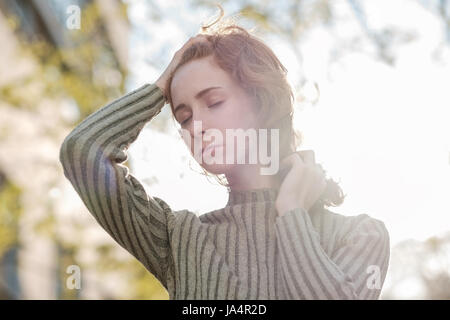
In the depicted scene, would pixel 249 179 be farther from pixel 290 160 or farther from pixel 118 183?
pixel 118 183

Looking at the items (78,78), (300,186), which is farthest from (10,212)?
(300,186)

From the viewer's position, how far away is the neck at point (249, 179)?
183 centimetres

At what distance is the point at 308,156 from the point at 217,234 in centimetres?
33

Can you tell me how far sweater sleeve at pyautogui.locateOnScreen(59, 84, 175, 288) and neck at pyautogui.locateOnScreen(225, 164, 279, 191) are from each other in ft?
0.67

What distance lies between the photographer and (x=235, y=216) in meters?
1.79

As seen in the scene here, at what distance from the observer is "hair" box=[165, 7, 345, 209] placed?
183cm

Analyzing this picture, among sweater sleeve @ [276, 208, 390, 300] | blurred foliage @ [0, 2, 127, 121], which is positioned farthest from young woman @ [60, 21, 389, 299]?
blurred foliage @ [0, 2, 127, 121]

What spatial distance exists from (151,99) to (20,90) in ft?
25.2

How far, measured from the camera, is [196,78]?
1.76 metres

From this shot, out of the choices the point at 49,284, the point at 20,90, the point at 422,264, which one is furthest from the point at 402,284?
the point at 20,90

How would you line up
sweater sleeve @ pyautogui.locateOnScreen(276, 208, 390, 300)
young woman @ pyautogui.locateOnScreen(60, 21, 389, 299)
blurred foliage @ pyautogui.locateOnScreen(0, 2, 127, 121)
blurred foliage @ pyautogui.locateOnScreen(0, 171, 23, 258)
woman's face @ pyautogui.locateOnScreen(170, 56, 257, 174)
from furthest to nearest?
blurred foliage @ pyautogui.locateOnScreen(0, 2, 127, 121), blurred foliage @ pyautogui.locateOnScreen(0, 171, 23, 258), woman's face @ pyautogui.locateOnScreen(170, 56, 257, 174), young woman @ pyautogui.locateOnScreen(60, 21, 389, 299), sweater sleeve @ pyautogui.locateOnScreen(276, 208, 390, 300)

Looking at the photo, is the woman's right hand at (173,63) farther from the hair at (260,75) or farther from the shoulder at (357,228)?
the shoulder at (357,228)

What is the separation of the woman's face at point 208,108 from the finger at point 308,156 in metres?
0.16

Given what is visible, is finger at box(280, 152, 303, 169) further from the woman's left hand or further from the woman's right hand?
the woman's right hand
